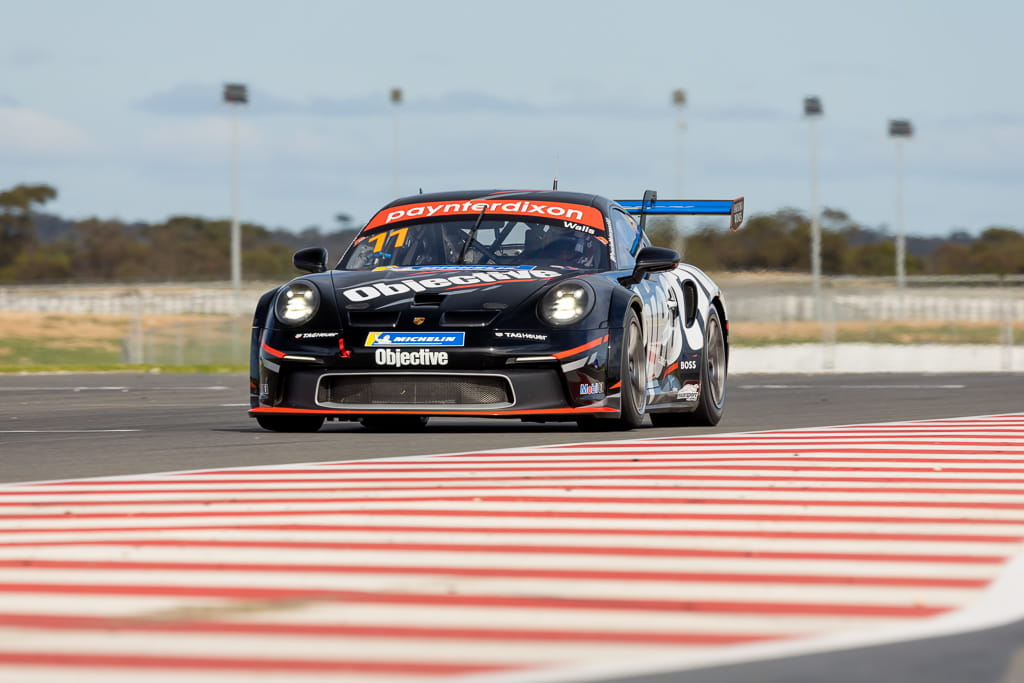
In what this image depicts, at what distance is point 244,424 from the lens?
12.4 m

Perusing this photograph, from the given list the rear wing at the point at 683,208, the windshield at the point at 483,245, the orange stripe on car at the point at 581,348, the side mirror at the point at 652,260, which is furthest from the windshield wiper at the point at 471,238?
the rear wing at the point at 683,208

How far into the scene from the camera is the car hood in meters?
10.2

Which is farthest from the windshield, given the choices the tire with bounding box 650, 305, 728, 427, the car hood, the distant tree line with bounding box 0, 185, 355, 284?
the distant tree line with bounding box 0, 185, 355, 284

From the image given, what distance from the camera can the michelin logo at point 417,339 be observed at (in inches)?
396

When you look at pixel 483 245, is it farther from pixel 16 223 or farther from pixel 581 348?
pixel 16 223

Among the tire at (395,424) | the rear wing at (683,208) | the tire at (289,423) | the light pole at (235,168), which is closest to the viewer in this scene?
the tire at (289,423)

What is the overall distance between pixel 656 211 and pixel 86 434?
4.23 metres

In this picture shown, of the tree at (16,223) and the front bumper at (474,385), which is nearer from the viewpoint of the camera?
the front bumper at (474,385)

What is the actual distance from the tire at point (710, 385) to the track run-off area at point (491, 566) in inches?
151

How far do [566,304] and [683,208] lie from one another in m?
3.12

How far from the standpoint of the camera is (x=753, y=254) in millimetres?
58844

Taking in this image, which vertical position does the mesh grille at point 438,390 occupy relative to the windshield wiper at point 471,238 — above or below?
below

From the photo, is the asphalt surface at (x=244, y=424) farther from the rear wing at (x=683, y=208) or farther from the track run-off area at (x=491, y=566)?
the rear wing at (x=683, y=208)

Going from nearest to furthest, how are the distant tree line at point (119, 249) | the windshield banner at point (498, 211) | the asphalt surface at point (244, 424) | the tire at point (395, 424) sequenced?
the asphalt surface at point (244, 424) → the windshield banner at point (498, 211) → the tire at point (395, 424) → the distant tree line at point (119, 249)
